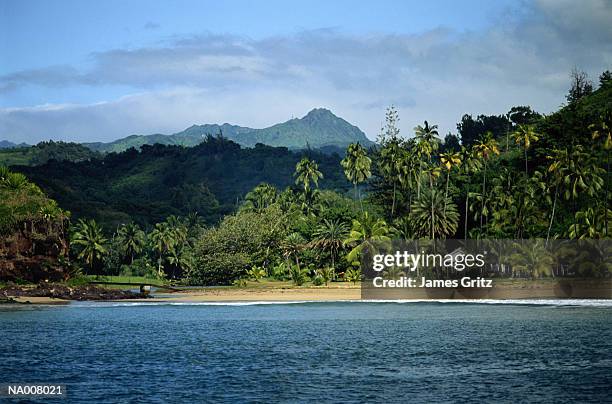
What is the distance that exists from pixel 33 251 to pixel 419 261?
56198mm

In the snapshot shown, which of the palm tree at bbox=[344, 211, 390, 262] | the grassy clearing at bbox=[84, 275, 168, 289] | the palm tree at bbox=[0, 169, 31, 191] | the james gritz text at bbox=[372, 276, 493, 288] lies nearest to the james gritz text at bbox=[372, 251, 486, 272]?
the james gritz text at bbox=[372, 276, 493, 288]

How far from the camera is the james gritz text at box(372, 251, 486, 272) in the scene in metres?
116

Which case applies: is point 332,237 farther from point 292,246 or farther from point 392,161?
point 392,161

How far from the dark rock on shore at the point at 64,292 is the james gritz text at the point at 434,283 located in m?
37.1

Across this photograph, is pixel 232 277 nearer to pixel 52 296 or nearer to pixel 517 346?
pixel 52 296

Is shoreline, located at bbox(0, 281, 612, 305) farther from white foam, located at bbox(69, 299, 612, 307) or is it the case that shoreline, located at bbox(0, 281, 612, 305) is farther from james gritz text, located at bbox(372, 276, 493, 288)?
james gritz text, located at bbox(372, 276, 493, 288)

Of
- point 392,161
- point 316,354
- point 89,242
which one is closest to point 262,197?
point 89,242

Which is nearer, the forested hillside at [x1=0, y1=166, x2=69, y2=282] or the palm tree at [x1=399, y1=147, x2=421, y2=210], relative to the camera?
the forested hillside at [x1=0, y1=166, x2=69, y2=282]

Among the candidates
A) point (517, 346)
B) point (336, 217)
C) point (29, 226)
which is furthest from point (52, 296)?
point (517, 346)

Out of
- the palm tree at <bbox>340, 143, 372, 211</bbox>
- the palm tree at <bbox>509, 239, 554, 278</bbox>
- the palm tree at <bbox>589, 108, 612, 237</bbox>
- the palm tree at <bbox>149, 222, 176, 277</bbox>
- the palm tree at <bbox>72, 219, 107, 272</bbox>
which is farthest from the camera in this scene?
the palm tree at <bbox>149, 222, 176, 277</bbox>

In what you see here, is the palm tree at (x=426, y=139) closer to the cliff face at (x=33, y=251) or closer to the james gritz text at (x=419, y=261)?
the james gritz text at (x=419, y=261)

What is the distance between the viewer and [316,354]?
58156 millimetres

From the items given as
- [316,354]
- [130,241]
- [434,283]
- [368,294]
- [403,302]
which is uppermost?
[130,241]

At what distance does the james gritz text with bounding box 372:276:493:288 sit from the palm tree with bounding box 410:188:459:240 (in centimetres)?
723
